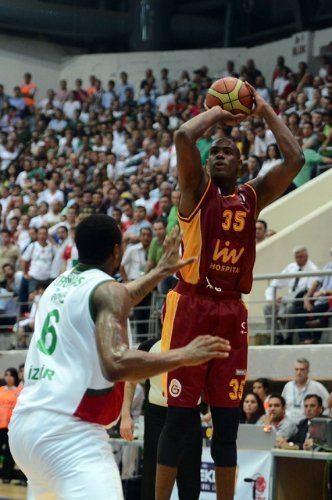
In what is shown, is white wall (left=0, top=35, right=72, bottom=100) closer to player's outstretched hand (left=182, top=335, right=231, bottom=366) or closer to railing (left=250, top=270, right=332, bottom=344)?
railing (left=250, top=270, right=332, bottom=344)

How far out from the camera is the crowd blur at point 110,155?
59.0ft

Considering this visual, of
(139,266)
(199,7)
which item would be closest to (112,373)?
(139,266)

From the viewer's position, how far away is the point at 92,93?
1118 inches

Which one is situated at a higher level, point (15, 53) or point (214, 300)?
point (15, 53)

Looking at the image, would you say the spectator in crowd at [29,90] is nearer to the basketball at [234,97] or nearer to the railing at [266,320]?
the railing at [266,320]

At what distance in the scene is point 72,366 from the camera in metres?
5.58

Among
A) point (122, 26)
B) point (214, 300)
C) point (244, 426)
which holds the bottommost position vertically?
point (244, 426)

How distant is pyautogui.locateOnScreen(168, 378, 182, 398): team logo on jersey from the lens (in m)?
7.29

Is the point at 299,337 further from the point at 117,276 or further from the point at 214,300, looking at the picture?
the point at 214,300

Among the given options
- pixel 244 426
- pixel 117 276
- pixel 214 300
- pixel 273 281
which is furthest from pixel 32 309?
pixel 214 300

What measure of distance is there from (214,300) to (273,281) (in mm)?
8294

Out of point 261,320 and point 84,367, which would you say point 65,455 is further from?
point 261,320

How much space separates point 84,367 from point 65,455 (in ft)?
1.41

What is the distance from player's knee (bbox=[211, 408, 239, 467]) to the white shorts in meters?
1.74
